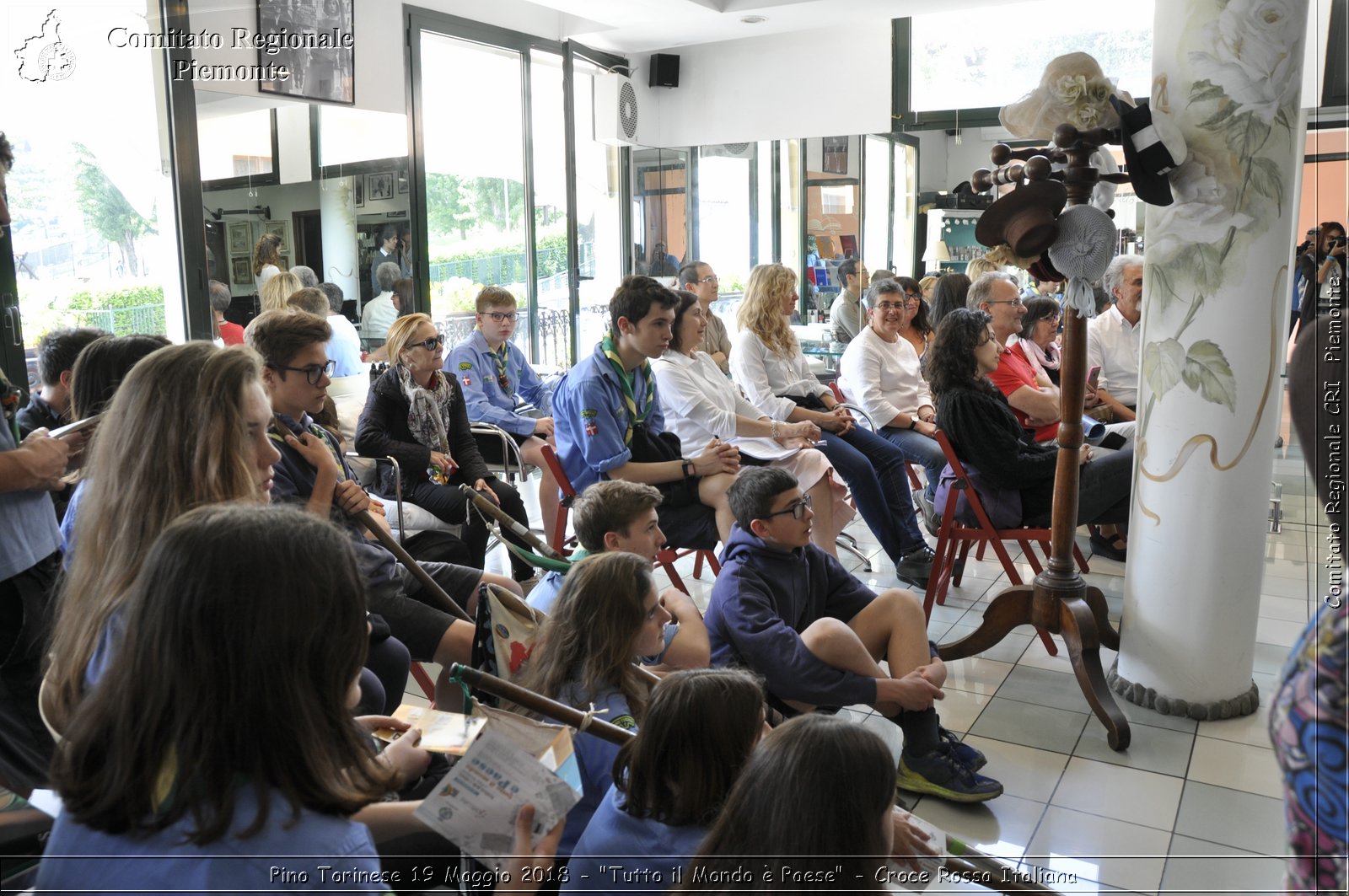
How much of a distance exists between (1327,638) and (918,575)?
363cm

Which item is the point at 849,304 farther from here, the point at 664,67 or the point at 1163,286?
the point at 1163,286

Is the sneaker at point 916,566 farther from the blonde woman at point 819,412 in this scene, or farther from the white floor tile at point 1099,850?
the white floor tile at point 1099,850

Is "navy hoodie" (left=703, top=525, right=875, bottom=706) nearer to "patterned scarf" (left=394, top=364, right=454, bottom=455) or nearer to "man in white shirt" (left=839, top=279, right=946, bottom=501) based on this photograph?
"patterned scarf" (left=394, top=364, right=454, bottom=455)

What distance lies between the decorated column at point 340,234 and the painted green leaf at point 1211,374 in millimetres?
4638

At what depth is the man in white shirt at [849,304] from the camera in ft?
25.5

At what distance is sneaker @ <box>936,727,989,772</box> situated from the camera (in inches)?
105

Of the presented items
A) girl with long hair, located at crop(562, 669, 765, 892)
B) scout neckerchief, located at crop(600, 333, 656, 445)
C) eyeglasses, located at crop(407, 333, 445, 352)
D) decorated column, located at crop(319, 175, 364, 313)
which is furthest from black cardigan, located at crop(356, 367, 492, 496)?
girl with long hair, located at crop(562, 669, 765, 892)

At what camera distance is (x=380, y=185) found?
6141mm

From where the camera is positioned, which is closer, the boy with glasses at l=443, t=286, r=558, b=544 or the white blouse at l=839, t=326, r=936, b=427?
the white blouse at l=839, t=326, r=936, b=427

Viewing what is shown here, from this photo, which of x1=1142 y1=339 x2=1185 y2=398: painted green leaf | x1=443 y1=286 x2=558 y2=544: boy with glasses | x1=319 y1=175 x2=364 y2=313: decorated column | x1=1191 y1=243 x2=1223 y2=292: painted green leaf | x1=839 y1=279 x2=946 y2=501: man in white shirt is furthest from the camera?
x1=319 y1=175 x2=364 y2=313: decorated column

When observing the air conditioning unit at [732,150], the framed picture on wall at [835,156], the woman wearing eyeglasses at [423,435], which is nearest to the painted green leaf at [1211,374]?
the woman wearing eyeglasses at [423,435]

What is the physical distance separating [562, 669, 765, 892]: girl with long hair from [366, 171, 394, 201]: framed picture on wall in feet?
17.2

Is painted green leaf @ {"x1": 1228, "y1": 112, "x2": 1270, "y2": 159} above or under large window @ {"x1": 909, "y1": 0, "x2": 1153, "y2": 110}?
under

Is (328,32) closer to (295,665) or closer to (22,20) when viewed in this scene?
(22,20)
